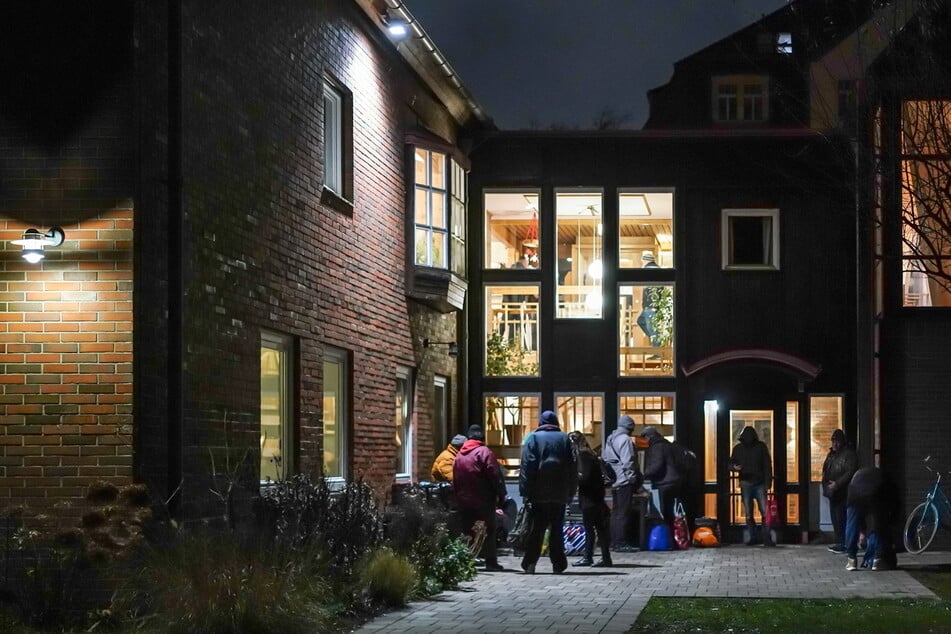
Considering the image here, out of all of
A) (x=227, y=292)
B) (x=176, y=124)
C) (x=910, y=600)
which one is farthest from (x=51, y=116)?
(x=910, y=600)

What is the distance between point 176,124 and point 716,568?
9449 mm

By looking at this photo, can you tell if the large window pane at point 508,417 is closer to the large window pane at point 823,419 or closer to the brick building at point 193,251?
the large window pane at point 823,419

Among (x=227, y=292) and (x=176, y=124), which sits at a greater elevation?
(x=176, y=124)

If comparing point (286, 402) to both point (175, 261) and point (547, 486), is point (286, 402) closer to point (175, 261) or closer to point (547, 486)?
point (547, 486)

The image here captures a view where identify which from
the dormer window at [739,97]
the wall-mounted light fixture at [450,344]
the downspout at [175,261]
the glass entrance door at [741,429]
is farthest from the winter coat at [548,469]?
the dormer window at [739,97]

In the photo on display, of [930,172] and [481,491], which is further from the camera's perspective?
[481,491]

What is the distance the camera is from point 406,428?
21750 mm

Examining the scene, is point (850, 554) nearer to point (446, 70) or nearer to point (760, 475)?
point (760, 475)

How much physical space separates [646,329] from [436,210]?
5342 mm

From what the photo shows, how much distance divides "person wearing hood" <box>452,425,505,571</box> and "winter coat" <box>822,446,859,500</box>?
5606 mm

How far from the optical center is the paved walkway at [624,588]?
11992 millimetres

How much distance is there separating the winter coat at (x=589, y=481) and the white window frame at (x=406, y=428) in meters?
3.41

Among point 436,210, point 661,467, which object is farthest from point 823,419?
point 436,210

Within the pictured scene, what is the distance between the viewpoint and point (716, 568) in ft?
60.8
